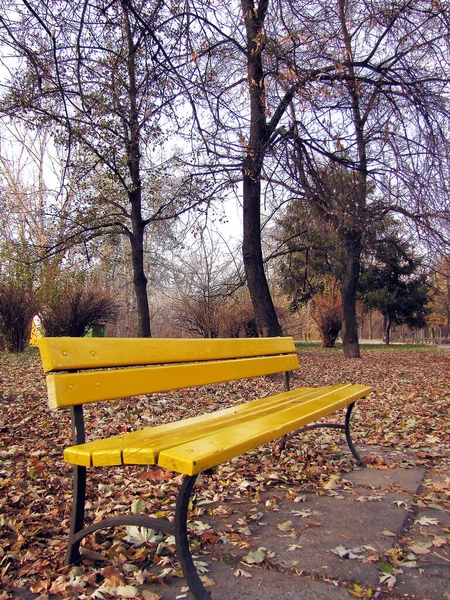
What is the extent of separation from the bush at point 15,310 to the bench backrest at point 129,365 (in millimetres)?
10452

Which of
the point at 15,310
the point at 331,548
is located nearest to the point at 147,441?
the point at 331,548

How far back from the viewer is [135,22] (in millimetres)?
4625

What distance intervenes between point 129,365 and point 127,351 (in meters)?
0.11

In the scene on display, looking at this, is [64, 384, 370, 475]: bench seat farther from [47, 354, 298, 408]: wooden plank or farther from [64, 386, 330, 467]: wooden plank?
[47, 354, 298, 408]: wooden plank

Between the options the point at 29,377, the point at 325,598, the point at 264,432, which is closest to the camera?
the point at 325,598

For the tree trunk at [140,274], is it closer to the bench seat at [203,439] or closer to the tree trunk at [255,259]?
the tree trunk at [255,259]

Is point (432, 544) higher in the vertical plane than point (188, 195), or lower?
lower

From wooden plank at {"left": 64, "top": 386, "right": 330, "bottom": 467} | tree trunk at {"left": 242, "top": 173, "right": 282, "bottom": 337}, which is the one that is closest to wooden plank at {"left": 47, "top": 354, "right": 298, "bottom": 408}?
wooden plank at {"left": 64, "top": 386, "right": 330, "bottom": 467}

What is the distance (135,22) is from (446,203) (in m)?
4.37

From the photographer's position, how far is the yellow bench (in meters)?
1.67

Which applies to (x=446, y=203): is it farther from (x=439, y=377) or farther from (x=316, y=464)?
(x=316, y=464)

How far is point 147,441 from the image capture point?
1877 millimetres

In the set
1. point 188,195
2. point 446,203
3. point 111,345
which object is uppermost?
point 188,195

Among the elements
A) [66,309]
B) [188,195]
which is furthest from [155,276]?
[188,195]
